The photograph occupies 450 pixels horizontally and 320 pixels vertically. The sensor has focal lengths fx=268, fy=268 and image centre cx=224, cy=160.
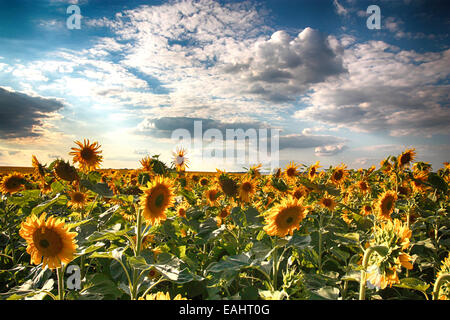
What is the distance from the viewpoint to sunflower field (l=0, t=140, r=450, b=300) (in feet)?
6.61

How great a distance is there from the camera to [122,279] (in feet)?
8.67

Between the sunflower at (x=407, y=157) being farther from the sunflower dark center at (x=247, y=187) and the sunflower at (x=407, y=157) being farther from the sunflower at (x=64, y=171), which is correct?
the sunflower at (x=64, y=171)

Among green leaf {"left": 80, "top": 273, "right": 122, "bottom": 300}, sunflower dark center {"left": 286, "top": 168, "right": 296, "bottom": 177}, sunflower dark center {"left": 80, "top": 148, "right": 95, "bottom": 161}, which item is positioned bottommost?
green leaf {"left": 80, "top": 273, "right": 122, "bottom": 300}

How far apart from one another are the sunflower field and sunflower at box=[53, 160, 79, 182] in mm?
16

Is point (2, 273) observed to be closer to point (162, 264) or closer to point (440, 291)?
point (162, 264)

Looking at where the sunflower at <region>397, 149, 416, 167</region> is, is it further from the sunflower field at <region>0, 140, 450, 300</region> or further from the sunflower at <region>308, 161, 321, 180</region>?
the sunflower at <region>308, 161, 321, 180</region>

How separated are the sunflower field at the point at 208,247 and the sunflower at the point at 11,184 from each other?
0.07 feet

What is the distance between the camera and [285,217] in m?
2.70

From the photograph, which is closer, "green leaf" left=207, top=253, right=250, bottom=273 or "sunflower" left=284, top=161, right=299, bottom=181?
"green leaf" left=207, top=253, right=250, bottom=273

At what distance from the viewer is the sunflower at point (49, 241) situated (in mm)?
2182

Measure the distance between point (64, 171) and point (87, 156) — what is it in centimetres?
79

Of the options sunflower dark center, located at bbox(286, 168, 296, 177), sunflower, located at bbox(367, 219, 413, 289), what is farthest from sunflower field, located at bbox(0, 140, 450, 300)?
sunflower dark center, located at bbox(286, 168, 296, 177)
